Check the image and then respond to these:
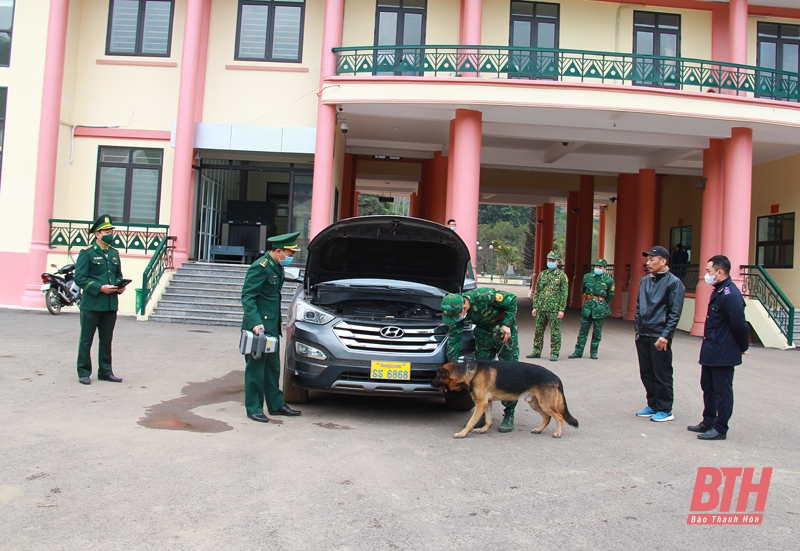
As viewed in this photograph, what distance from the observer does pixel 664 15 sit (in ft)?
56.8

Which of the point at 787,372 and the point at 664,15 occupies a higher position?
the point at 664,15

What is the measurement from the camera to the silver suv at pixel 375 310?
233 inches

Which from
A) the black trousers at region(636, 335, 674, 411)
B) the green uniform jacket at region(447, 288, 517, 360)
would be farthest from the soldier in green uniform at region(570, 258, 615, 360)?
the green uniform jacket at region(447, 288, 517, 360)

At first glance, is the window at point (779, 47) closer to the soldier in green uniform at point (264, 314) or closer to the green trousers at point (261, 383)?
the soldier in green uniform at point (264, 314)

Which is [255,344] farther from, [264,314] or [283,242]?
[283,242]

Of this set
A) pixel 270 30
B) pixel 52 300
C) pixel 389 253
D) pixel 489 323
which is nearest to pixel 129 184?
pixel 52 300

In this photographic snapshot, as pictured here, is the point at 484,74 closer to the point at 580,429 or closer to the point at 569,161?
the point at 569,161

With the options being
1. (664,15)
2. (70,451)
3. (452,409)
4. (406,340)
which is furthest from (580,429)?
(664,15)

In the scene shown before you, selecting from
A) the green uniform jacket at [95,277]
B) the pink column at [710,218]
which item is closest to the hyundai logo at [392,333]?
the green uniform jacket at [95,277]

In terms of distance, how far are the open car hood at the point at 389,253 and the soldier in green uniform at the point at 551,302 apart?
140 inches

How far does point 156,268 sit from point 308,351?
10087 millimetres

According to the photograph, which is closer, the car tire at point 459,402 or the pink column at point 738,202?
the car tire at point 459,402

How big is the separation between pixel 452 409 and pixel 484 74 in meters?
10.9

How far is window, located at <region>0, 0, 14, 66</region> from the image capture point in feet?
53.2
